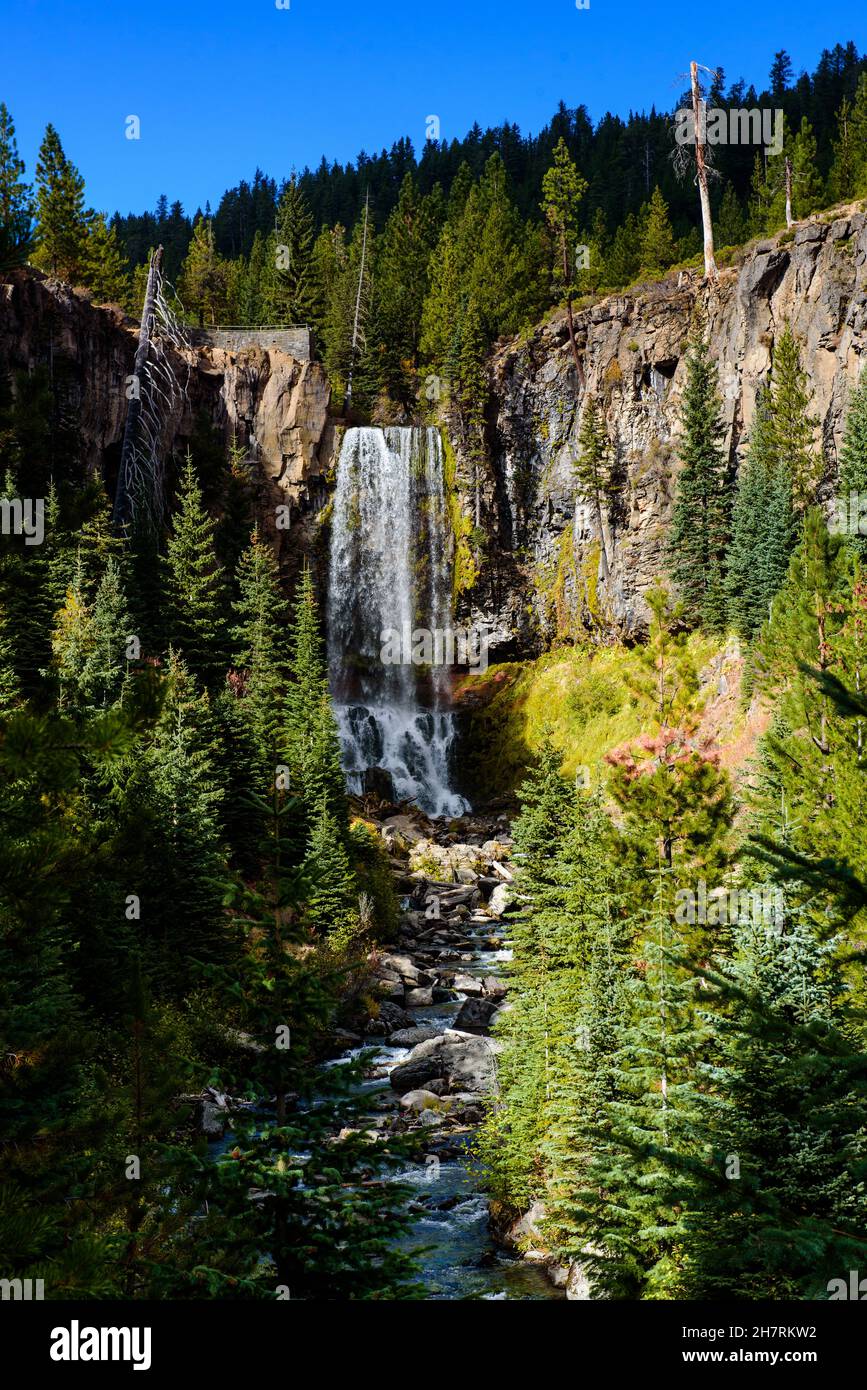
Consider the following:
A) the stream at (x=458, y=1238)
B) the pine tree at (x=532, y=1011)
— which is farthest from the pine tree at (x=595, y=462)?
the stream at (x=458, y=1238)

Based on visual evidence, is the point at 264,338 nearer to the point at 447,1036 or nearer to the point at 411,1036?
the point at 411,1036

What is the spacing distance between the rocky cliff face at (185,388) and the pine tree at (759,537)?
93.6 feet

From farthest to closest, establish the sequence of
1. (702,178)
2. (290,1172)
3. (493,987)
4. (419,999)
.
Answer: (702,178) → (493,987) → (419,999) → (290,1172)

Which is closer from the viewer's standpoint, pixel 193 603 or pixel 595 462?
pixel 193 603

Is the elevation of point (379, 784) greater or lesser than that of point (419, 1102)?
greater

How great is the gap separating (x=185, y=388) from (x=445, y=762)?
28.4 m

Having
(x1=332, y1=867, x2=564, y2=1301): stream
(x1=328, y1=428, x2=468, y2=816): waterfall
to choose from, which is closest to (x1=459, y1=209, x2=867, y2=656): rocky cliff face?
(x1=328, y1=428, x2=468, y2=816): waterfall

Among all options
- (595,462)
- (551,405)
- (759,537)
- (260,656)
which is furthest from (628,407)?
(260,656)

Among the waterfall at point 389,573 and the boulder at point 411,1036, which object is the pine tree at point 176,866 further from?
the waterfall at point 389,573

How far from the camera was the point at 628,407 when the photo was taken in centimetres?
5838

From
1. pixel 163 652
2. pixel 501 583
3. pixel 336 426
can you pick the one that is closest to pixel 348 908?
pixel 163 652

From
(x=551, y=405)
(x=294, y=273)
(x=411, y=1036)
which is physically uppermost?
(x=294, y=273)

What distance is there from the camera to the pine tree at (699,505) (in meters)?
50.0
